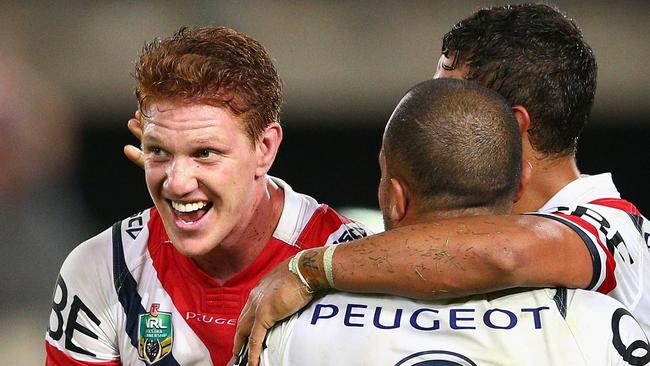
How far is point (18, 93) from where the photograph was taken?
745cm

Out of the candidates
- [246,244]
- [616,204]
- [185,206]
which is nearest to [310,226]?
[246,244]

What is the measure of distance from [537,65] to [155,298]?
136 centimetres

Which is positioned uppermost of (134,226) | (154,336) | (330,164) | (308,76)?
(134,226)

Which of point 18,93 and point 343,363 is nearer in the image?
point 343,363

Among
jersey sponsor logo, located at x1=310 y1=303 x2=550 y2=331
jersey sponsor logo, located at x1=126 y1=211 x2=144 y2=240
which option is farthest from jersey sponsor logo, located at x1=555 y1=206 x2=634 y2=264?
jersey sponsor logo, located at x1=126 y1=211 x2=144 y2=240

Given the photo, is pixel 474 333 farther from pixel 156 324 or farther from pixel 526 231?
pixel 156 324

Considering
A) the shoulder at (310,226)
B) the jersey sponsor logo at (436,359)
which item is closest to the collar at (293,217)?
the shoulder at (310,226)

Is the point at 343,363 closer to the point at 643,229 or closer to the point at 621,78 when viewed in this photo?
the point at 643,229

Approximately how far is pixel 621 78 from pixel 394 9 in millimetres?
1795

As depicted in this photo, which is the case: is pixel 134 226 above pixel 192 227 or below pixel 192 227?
below

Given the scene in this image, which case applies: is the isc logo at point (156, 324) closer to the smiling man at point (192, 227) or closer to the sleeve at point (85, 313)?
the smiling man at point (192, 227)

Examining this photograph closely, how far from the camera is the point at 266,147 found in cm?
327

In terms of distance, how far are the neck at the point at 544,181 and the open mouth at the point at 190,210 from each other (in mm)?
897

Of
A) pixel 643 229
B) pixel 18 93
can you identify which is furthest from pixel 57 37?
pixel 643 229
